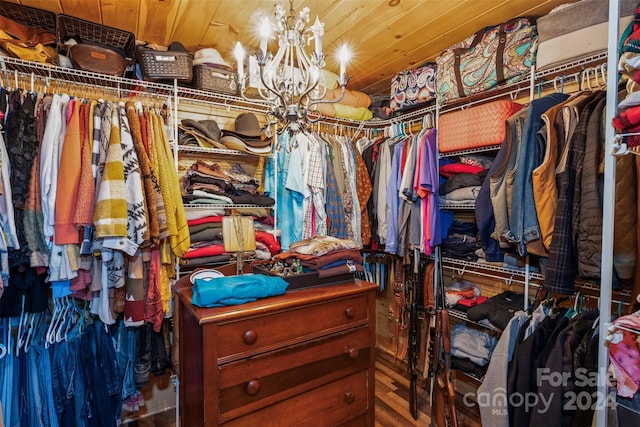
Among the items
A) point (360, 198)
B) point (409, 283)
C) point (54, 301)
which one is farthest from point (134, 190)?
point (409, 283)

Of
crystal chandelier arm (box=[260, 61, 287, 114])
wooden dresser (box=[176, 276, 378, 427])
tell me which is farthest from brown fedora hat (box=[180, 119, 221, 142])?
wooden dresser (box=[176, 276, 378, 427])

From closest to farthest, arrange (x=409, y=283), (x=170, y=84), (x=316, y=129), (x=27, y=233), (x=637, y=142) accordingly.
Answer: (x=637, y=142), (x=27, y=233), (x=170, y=84), (x=409, y=283), (x=316, y=129)

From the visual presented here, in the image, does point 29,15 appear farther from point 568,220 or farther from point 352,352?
point 568,220

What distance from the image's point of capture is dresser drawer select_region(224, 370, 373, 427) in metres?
1.08

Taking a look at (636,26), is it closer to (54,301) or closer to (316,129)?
(316,129)

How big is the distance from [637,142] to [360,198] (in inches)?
67.3

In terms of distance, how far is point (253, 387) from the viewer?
1.03 meters

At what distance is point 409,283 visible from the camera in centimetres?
236

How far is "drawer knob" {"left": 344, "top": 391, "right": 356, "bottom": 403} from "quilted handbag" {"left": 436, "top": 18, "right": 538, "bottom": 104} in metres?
1.79

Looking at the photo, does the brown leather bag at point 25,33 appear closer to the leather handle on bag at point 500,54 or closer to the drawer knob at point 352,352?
the drawer knob at point 352,352

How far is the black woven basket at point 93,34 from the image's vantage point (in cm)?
172

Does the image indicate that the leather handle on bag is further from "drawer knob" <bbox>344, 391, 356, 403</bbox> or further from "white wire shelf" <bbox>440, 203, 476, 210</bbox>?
"drawer knob" <bbox>344, 391, 356, 403</bbox>

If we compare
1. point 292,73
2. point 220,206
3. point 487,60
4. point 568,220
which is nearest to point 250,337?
point 292,73

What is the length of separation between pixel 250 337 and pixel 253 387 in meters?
0.16
